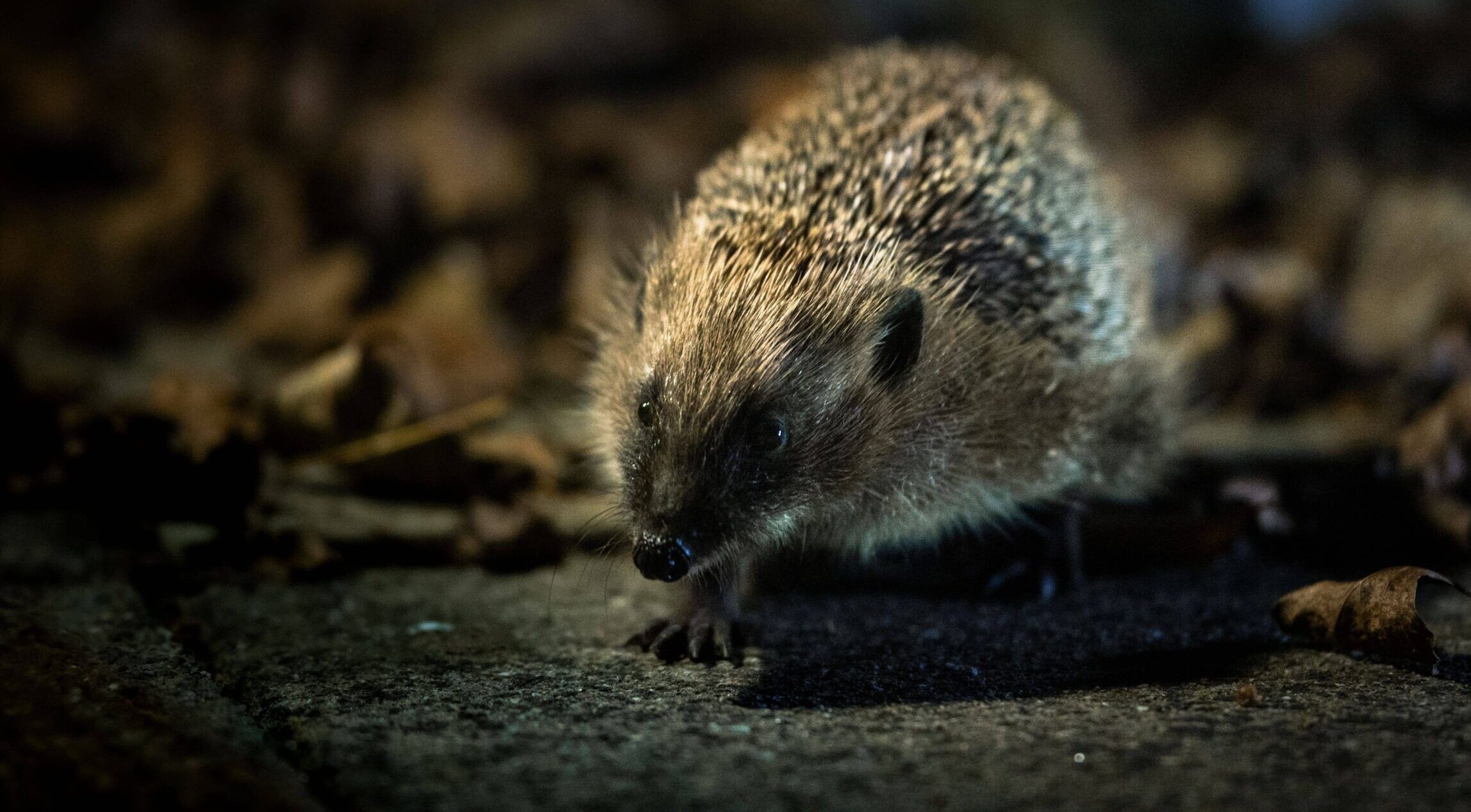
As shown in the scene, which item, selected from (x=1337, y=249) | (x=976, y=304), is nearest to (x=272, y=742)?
(x=976, y=304)

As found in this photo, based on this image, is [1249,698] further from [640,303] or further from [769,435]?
[640,303]

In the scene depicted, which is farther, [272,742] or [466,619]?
Result: [466,619]

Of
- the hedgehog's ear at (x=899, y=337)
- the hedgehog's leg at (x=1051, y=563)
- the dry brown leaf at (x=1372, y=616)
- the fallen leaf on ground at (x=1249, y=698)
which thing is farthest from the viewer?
the hedgehog's leg at (x=1051, y=563)

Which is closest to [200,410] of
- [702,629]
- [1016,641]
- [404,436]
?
[404,436]

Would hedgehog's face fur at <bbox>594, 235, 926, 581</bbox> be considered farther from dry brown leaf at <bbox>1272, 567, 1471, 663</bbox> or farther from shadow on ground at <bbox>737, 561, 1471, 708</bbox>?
dry brown leaf at <bbox>1272, 567, 1471, 663</bbox>

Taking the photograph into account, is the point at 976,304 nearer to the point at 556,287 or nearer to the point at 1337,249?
the point at 556,287

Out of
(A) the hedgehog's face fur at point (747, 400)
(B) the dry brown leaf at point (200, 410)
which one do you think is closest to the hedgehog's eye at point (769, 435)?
(A) the hedgehog's face fur at point (747, 400)

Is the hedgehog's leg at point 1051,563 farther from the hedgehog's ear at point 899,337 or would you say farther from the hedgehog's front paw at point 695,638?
the hedgehog's front paw at point 695,638
